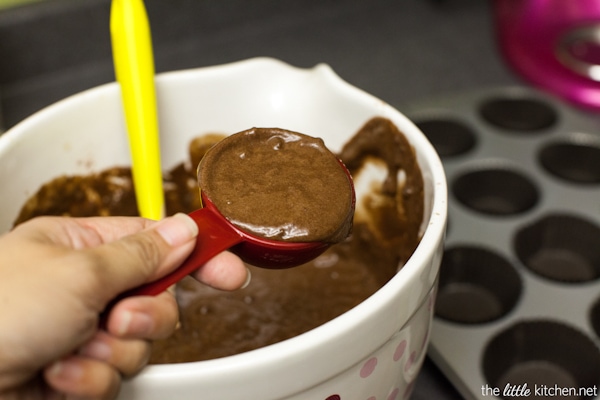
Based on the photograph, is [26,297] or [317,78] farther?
[317,78]

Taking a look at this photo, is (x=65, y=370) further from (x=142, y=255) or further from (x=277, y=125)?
(x=277, y=125)

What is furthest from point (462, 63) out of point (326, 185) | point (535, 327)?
point (326, 185)

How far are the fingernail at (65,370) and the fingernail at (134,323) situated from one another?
1.3 inches

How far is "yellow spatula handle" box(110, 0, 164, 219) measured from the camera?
0.67m

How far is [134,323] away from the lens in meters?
0.43

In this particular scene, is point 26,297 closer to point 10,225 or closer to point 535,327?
point 10,225

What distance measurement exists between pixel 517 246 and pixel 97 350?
0.63m

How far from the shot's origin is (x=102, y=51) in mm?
1149

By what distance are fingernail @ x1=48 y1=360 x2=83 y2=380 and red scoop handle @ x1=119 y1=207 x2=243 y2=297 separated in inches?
2.5

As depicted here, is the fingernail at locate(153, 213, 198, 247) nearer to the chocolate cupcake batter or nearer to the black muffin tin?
the chocolate cupcake batter

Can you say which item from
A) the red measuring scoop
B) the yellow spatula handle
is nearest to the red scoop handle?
the red measuring scoop

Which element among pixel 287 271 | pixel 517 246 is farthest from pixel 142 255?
pixel 517 246

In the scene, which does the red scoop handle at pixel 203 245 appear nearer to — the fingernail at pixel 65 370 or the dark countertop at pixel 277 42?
the fingernail at pixel 65 370

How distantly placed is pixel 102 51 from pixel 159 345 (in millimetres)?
628
